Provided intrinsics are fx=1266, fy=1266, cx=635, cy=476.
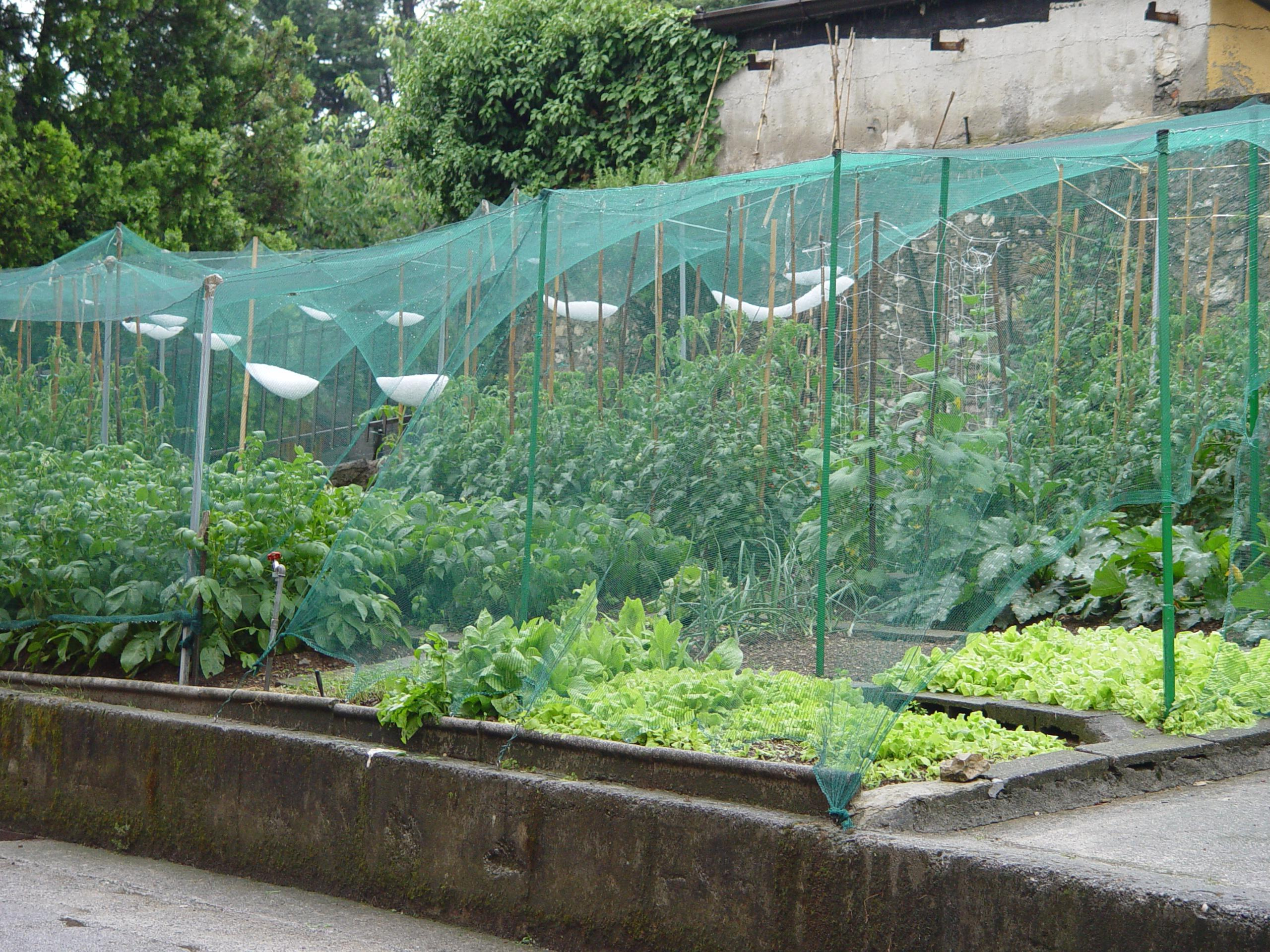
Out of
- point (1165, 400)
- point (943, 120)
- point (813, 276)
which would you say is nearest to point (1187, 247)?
point (1165, 400)

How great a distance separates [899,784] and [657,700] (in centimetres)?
89

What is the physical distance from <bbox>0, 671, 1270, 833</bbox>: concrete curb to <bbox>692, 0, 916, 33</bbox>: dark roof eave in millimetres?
9077

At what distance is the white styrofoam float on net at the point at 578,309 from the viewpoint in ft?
15.4

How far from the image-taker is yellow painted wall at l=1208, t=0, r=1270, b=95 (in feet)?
34.1

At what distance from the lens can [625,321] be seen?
467cm

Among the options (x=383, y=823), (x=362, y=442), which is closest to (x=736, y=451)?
(x=383, y=823)

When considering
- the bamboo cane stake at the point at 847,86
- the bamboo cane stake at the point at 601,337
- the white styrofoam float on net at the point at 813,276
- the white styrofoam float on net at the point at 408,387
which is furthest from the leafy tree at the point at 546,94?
the white styrofoam float on net at the point at 813,276

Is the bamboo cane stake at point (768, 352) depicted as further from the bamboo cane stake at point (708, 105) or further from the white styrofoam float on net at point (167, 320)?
the bamboo cane stake at point (708, 105)

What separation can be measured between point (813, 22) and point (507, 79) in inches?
143

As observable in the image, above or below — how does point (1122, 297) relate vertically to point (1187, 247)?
below

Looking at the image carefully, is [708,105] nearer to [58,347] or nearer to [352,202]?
[58,347]

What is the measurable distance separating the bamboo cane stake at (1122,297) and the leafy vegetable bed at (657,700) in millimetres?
1179

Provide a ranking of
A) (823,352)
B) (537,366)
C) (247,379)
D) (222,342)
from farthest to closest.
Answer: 1. (247,379)
2. (222,342)
3. (537,366)
4. (823,352)

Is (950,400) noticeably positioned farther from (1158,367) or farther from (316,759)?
(316,759)
